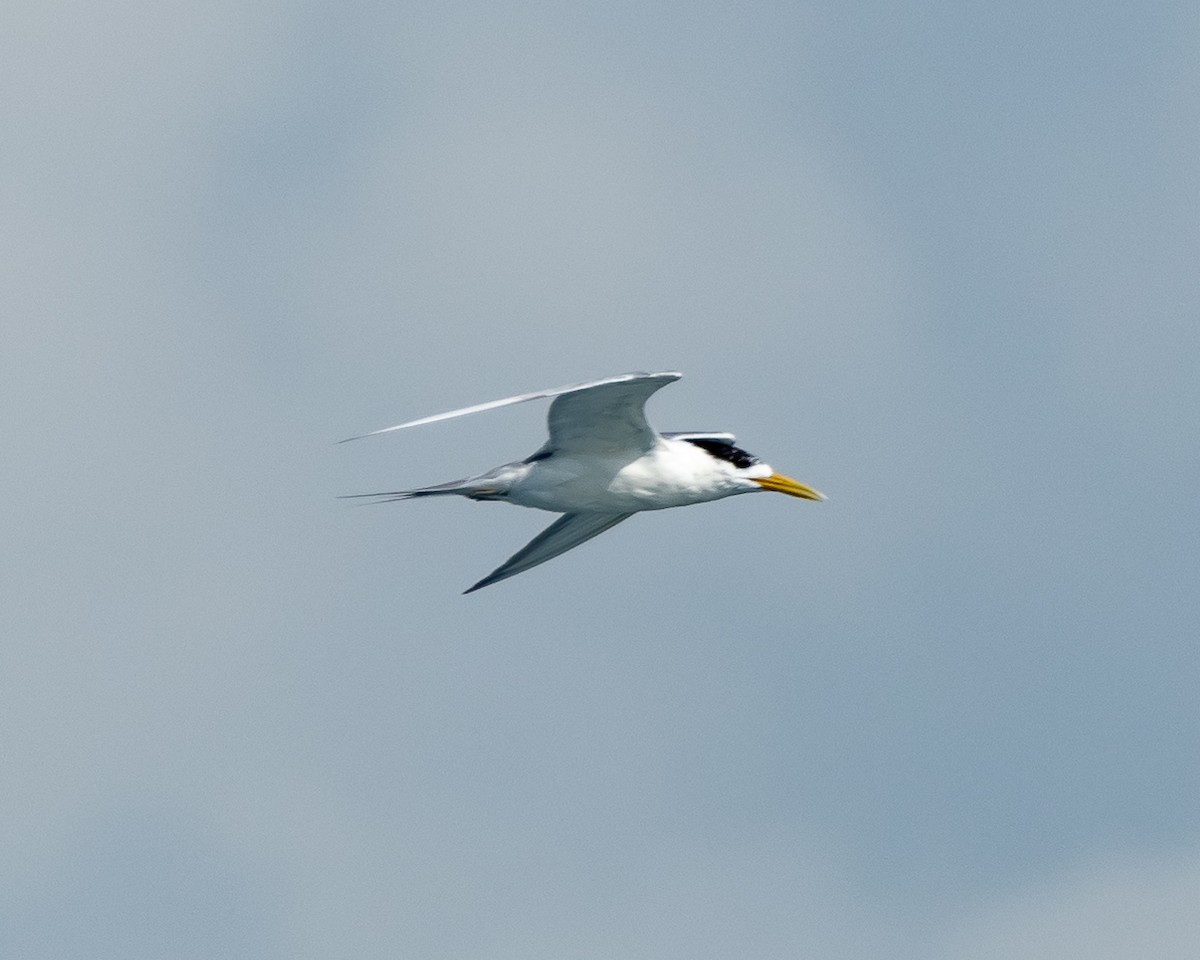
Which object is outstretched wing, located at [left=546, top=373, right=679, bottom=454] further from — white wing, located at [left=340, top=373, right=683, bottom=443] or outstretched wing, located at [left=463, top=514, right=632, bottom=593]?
outstretched wing, located at [left=463, top=514, right=632, bottom=593]

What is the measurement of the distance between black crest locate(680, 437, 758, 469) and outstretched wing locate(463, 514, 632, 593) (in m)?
2.34

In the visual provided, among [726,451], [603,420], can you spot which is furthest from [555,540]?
[603,420]

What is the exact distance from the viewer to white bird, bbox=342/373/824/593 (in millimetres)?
26547

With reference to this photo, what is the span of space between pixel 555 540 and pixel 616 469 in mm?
3583

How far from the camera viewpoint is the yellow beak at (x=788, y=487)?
2923cm

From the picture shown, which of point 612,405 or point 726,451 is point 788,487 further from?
point 612,405

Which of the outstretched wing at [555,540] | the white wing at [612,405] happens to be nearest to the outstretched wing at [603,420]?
the white wing at [612,405]

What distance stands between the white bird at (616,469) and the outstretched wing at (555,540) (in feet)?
3.59

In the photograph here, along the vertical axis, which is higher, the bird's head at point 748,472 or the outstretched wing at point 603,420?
the outstretched wing at point 603,420

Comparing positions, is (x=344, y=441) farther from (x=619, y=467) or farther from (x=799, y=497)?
(x=799, y=497)

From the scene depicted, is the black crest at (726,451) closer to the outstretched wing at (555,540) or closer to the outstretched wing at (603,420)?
the outstretched wing at (603,420)

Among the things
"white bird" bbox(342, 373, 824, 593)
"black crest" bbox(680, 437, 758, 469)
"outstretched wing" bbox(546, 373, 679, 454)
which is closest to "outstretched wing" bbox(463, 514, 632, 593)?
"white bird" bbox(342, 373, 824, 593)

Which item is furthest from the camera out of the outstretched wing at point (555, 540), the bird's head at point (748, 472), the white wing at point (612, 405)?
the outstretched wing at point (555, 540)

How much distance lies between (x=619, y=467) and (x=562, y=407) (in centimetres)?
179
